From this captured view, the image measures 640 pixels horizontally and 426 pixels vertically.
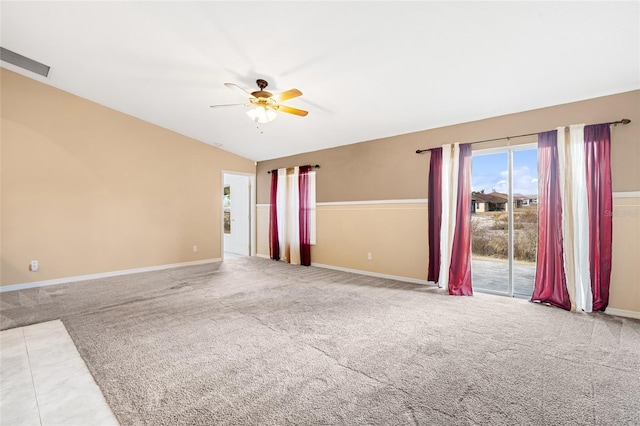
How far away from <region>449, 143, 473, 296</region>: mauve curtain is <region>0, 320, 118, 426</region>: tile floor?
408 centimetres

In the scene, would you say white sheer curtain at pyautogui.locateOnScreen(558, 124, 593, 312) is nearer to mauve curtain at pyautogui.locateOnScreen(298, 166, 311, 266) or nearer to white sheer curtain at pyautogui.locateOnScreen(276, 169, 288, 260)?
mauve curtain at pyautogui.locateOnScreen(298, 166, 311, 266)

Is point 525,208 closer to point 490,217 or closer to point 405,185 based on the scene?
point 490,217

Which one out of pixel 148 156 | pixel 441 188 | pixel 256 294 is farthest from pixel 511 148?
pixel 148 156

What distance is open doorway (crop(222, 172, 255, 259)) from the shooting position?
7.69 m

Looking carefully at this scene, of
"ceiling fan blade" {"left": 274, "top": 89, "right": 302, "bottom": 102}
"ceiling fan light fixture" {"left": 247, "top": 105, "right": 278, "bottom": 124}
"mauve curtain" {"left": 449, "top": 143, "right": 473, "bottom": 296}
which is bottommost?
"mauve curtain" {"left": 449, "top": 143, "right": 473, "bottom": 296}

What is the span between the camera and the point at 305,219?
20.6 feet

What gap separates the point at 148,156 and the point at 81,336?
388 centimetres

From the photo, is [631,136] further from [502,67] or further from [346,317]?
[346,317]

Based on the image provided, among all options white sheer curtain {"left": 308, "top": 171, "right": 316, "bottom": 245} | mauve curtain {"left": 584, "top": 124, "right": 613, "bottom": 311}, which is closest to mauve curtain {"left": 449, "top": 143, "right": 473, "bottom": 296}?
mauve curtain {"left": 584, "top": 124, "right": 613, "bottom": 311}

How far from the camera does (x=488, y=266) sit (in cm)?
456

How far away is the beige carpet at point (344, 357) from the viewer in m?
1.71

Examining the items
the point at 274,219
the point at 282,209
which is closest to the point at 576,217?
the point at 282,209

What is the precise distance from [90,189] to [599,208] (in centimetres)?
750

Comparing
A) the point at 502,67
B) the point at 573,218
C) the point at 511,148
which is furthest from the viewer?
the point at 511,148
